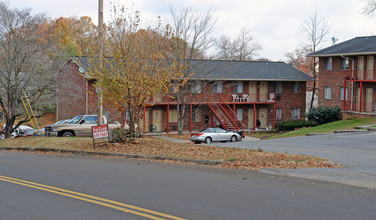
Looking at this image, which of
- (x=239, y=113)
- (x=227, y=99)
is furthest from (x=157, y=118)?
(x=239, y=113)

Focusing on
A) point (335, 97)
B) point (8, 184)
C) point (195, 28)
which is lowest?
point (8, 184)

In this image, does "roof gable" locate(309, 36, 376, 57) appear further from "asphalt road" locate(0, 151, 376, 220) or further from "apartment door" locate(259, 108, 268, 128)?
"asphalt road" locate(0, 151, 376, 220)

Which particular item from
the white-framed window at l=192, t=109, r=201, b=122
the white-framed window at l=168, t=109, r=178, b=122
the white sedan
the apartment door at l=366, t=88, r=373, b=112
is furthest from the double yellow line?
the apartment door at l=366, t=88, r=373, b=112

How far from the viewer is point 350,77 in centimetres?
3703

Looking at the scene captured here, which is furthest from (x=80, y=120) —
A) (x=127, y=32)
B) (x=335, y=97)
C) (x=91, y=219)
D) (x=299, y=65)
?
(x=299, y=65)

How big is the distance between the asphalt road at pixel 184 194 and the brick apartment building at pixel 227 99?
24.2 m

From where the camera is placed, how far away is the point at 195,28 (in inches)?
1342

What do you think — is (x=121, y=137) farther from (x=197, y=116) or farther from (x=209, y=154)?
(x=197, y=116)

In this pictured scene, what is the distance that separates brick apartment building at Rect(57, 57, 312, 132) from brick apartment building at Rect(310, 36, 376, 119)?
14.3 ft

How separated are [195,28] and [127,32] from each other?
661 inches

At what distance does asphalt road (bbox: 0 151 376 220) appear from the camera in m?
7.66

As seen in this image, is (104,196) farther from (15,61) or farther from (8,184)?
(15,61)

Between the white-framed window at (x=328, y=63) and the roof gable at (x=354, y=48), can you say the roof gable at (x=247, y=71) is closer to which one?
the white-framed window at (x=328, y=63)

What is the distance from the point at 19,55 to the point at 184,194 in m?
20.0
